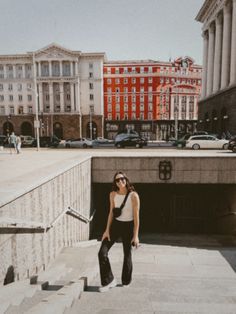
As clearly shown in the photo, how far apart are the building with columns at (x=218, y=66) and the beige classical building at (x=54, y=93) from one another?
25846 mm

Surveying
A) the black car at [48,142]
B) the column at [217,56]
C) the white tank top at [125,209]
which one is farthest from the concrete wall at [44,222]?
the column at [217,56]

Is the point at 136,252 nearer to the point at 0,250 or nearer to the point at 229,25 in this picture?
the point at 0,250

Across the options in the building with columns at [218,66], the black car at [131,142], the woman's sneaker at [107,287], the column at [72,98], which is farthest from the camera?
the column at [72,98]

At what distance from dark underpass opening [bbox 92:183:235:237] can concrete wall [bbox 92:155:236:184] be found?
300 centimetres

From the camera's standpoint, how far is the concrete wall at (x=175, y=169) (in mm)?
12523

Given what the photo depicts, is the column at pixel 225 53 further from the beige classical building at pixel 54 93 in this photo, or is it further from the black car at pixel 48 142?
the beige classical building at pixel 54 93

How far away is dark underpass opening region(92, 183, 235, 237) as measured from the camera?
15719 millimetres

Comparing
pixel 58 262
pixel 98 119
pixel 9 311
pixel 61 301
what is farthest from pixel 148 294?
pixel 98 119

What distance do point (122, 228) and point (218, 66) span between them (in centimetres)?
4383

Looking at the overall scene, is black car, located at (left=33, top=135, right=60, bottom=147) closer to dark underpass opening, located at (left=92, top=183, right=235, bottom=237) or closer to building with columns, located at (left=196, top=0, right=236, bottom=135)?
dark underpass opening, located at (left=92, top=183, right=235, bottom=237)

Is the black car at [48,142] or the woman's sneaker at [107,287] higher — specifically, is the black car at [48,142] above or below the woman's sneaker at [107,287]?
above

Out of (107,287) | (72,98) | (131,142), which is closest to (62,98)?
(72,98)

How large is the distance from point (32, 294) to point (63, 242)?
4.17 metres

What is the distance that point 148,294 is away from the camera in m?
4.08
